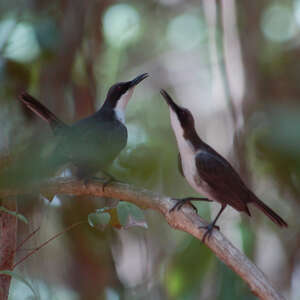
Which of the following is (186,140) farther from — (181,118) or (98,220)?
A: (98,220)

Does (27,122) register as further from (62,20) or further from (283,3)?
(283,3)

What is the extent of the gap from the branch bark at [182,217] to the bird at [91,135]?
0.13 metres

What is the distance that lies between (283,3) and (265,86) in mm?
1978

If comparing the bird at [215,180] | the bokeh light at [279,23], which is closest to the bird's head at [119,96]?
the bird at [215,180]

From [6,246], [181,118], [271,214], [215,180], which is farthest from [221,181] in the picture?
[6,246]

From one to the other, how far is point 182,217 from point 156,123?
449cm

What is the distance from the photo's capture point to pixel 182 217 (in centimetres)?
291

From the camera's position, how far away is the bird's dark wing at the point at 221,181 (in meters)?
3.48

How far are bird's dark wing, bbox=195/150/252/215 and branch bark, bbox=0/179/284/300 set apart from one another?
18.7 inches

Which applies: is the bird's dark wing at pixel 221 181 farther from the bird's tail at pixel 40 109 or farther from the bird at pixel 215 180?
the bird's tail at pixel 40 109

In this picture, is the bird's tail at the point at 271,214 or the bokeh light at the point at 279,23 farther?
the bokeh light at the point at 279,23

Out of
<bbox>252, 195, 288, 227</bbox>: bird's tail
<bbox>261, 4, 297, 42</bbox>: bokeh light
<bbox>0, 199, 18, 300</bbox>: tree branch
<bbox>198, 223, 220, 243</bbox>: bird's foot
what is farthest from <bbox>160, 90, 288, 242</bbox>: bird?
<bbox>261, 4, 297, 42</bbox>: bokeh light

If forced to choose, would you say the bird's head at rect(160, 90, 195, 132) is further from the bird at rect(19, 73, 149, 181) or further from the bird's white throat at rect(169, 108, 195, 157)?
the bird at rect(19, 73, 149, 181)

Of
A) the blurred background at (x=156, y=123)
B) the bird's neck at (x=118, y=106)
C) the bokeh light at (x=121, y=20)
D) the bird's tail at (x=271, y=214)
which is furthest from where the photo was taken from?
the bokeh light at (x=121, y=20)
